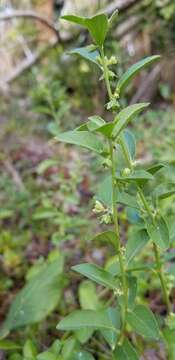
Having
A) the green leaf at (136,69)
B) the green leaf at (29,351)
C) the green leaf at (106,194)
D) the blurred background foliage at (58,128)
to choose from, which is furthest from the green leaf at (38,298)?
the green leaf at (136,69)

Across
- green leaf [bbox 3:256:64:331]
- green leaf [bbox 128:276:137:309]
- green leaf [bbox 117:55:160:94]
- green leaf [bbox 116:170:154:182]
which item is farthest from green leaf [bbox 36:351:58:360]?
green leaf [bbox 117:55:160:94]

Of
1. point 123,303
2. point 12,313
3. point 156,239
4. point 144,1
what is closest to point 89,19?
point 156,239

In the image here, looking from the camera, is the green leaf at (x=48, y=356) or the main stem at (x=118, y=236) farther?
the green leaf at (x=48, y=356)

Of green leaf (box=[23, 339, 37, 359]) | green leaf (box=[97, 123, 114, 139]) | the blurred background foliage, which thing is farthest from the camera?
the blurred background foliage

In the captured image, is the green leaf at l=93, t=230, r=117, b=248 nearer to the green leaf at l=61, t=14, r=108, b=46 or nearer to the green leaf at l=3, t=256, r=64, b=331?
the green leaf at l=61, t=14, r=108, b=46

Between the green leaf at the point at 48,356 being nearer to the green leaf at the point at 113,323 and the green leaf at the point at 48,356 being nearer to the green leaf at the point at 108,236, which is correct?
the green leaf at the point at 113,323

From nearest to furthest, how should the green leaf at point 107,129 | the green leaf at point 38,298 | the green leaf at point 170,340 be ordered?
the green leaf at point 107,129 < the green leaf at point 170,340 < the green leaf at point 38,298

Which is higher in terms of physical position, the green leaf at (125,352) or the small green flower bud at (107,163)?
the small green flower bud at (107,163)

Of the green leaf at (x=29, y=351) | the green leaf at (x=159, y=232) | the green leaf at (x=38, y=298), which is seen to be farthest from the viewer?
the green leaf at (x=38, y=298)
